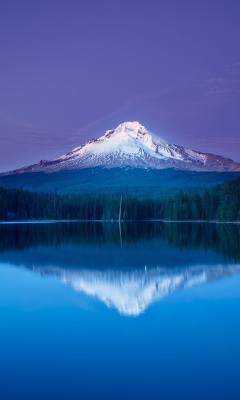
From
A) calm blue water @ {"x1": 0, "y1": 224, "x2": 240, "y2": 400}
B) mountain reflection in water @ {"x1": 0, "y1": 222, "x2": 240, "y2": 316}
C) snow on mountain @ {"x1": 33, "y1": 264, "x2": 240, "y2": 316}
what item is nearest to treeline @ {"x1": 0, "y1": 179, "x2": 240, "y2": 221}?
mountain reflection in water @ {"x1": 0, "y1": 222, "x2": 240, "y2": 316}

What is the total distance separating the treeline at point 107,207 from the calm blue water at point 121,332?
65221 millimetres

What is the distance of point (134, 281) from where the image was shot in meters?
18.0

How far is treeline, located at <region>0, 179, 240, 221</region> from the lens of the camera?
3509 inches

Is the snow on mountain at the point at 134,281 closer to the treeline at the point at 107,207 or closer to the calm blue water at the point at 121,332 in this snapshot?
the calm blue water at the point at 121,332

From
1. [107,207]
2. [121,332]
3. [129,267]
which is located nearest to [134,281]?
[129,267]

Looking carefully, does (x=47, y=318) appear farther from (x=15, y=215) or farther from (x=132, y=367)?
(x=15, y=215)

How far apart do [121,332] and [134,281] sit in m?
6.77

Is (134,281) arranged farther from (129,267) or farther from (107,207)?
(107,207)

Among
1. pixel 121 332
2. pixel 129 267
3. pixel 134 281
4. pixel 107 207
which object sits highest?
pixel 107 207

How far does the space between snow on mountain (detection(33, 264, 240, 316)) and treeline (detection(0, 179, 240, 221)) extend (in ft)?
205

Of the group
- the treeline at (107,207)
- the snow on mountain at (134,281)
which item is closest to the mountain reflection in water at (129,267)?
the snow on mountain at (134,281)

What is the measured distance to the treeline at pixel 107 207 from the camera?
292 feet

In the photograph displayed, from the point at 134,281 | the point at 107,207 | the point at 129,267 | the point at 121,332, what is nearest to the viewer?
the point at 121,332

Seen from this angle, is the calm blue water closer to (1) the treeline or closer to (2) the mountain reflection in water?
(2) the mountain reflection in water
